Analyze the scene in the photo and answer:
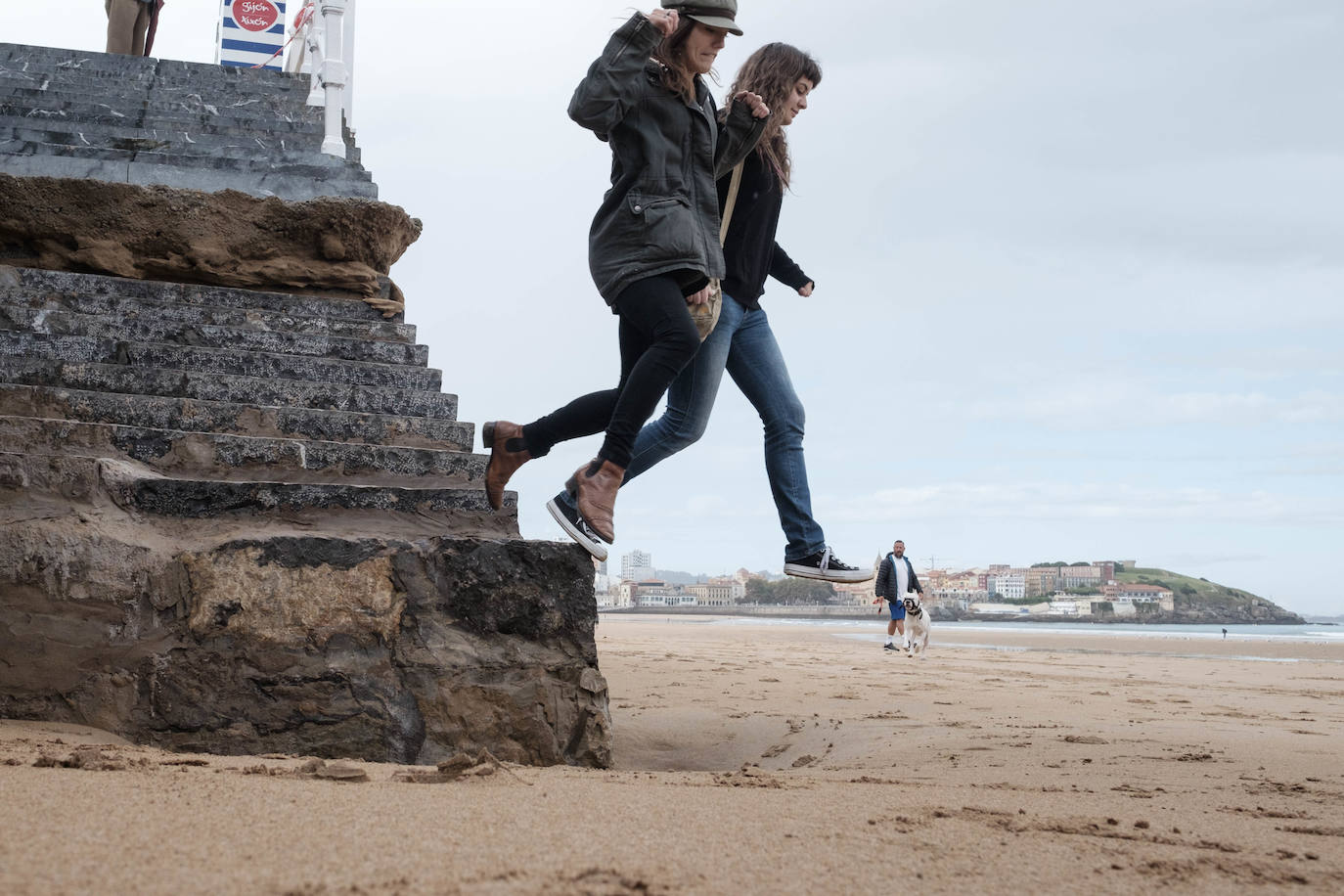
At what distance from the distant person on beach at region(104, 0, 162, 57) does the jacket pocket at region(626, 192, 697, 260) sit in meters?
8.03

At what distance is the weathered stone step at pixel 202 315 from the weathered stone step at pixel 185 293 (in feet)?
0.11

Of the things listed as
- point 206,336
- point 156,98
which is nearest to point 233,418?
point 206,336

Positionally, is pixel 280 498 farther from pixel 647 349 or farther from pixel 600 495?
pixel 647 349

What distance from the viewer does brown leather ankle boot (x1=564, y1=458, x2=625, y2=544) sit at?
3.30 m

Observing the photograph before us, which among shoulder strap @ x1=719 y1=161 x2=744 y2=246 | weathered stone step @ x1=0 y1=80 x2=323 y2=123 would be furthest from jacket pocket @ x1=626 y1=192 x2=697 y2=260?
weathered stone step @ x1=0 y1=80 x2=323 y2=123

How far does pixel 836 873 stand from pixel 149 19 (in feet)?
34.3

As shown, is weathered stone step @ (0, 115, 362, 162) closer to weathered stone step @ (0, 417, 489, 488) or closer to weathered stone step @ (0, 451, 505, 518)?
weathered stone step @ (0, 417, 489, 488)

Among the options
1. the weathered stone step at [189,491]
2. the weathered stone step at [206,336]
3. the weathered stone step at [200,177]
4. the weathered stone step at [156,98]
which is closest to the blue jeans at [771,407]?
the weathered stone step at [189,491]

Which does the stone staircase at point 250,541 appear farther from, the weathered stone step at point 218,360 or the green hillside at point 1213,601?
the green hillside at point 1213,601

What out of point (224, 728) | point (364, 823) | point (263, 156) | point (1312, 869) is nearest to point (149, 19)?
point (263, 156)

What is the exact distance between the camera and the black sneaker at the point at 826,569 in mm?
3750

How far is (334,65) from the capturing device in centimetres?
703

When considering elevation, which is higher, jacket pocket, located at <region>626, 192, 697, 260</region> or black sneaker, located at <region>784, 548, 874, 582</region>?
jacket pocket, located at <region>626, 192, 697, 260</region>

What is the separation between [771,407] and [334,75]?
4519 mm
